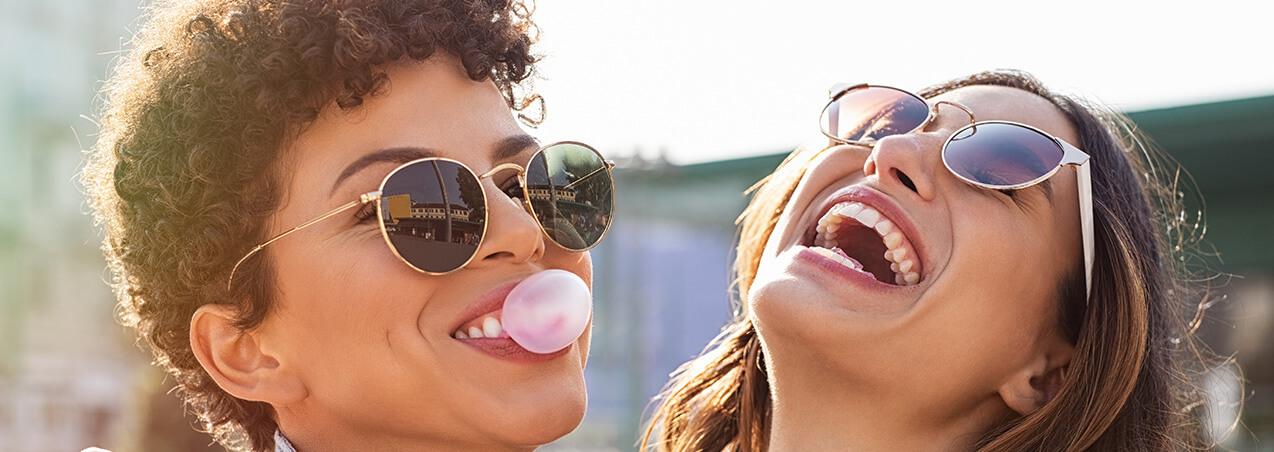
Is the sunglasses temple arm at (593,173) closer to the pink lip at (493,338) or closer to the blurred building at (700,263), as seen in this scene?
the pink lip at (493,338)

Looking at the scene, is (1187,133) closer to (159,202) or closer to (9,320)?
(159,202)

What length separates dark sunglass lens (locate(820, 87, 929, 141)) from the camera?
10.5 ft

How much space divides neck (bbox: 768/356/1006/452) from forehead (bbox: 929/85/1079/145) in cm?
82

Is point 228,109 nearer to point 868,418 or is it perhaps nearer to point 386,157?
point 386,157

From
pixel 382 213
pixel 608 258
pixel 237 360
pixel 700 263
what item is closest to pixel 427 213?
pixel 382 213

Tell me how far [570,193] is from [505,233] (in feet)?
0.77

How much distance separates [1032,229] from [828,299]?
626 millimetres

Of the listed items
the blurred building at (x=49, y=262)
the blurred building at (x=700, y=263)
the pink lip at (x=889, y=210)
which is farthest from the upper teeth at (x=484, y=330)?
the blurred building at (x=49, y=262)

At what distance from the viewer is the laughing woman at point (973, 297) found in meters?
2.82

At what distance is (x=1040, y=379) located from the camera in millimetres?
3045

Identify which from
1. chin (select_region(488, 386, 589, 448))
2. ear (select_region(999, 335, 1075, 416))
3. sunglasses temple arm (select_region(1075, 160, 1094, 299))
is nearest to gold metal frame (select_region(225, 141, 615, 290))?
chin (select_region(488, 386, 589, 448))

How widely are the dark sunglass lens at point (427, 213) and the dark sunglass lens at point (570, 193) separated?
0.21 meters

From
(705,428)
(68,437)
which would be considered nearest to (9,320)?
(68,437)

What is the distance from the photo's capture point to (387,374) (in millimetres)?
2328
